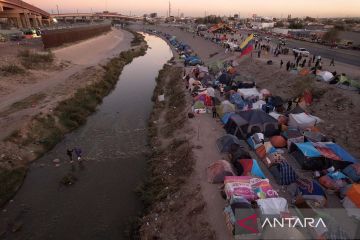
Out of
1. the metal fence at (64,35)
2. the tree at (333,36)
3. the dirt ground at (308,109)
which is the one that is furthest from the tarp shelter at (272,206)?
the tree at (333,36)

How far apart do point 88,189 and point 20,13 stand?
103 m

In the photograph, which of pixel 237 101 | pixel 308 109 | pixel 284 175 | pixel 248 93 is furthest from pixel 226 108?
pixel 284 175

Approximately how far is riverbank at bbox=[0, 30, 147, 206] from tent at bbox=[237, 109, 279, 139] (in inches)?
646

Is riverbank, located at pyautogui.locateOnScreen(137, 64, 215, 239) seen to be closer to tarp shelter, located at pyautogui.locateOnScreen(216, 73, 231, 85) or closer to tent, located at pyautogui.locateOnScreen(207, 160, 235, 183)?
tent, located at pyautogui.locateOnScreen(207, 160, 235, 183)

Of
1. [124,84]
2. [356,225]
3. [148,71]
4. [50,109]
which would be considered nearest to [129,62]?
[148,71]

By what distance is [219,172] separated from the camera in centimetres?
1631

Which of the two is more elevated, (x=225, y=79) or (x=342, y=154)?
(x=342, y=154)

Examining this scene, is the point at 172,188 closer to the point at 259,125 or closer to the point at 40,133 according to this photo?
the point at 259,125

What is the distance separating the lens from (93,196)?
58.0 ft

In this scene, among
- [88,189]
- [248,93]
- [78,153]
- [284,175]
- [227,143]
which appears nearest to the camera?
[284,175]

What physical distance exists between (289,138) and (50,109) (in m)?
22.9

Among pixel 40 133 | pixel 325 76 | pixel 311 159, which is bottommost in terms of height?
pixel 40 133

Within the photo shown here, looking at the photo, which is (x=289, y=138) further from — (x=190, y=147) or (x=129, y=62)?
(x=129, y=62)

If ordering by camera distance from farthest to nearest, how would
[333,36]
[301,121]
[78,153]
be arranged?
[333,36] < [301,121] < [78,153]
